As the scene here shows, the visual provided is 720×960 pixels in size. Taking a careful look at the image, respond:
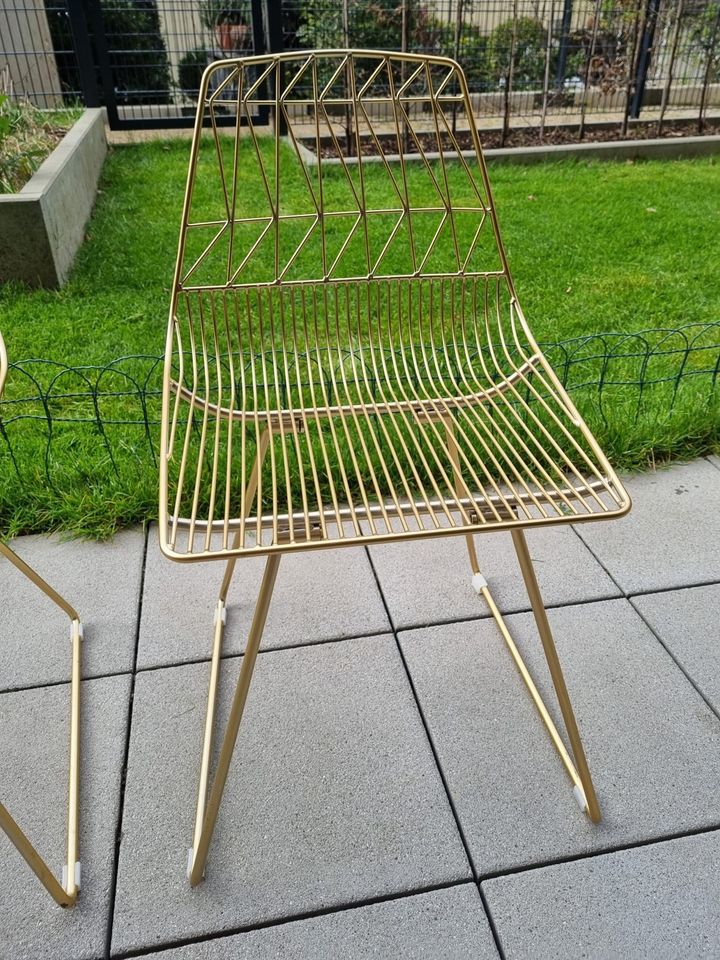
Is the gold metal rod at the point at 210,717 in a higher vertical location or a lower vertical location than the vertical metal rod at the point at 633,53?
lower

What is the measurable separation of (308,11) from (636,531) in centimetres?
592

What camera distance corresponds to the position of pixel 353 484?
2.18m

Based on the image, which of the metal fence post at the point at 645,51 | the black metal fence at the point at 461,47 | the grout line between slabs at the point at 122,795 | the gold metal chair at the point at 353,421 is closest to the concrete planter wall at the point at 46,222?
Answer: the gold metal chair at the point at 353,421

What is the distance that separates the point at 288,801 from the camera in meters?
1.37

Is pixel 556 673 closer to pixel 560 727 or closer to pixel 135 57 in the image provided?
pixel 560 727

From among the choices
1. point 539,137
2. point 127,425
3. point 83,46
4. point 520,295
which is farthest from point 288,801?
point 539,137

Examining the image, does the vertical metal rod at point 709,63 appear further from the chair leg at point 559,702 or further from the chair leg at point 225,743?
the chair leg at point 225,743

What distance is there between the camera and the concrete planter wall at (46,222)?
3248 mm

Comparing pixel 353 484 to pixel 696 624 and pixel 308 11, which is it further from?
pixel 308 11

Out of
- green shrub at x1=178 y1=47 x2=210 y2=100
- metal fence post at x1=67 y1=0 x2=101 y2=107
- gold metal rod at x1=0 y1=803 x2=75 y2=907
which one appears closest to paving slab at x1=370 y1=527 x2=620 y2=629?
gold metal rod at x1=0 y1=803 x2=75 y2=907

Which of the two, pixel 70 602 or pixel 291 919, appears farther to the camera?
pixel 70 602

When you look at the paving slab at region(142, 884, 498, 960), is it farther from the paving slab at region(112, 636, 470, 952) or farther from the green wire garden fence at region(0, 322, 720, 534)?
the green wire garden fence at region(0, 322, 720, 534)

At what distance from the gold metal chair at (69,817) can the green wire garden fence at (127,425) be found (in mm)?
456

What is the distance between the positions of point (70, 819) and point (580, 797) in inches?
36.4
